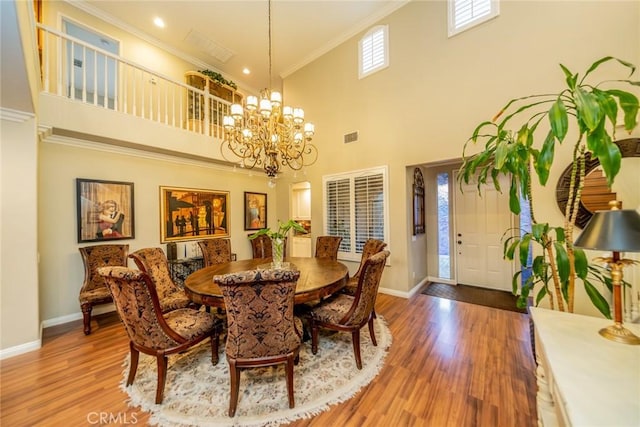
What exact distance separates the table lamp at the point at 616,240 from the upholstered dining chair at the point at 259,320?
159 cm

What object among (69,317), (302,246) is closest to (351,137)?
(302,246)

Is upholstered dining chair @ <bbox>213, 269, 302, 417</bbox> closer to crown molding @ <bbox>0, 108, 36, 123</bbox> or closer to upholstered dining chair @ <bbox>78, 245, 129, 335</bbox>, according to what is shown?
upholstered dining chair @ <bbox>78, 245, 129, 335</bbox>

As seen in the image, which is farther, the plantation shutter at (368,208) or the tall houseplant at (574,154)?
the plantation shutter at (368,208)

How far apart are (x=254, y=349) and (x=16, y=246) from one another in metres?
2.94

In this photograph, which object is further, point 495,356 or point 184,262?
point 184,262

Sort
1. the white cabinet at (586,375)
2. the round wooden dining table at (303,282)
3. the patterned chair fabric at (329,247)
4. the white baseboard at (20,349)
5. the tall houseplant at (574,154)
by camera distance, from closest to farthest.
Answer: the white cabinet at (586,375), the tall houseplant at (574,154), the round wooden dining table at (303,282), the white baseboard at (20,349), the patterned chair fabric at (329,247)

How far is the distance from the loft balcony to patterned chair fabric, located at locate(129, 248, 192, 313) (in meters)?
1.91

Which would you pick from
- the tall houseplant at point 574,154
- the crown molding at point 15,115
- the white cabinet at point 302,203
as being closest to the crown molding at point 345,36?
the white cabinet at point 302,203

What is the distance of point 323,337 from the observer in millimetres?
2814

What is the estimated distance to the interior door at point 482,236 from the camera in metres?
4.42

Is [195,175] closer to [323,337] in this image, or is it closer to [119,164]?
[119,164]

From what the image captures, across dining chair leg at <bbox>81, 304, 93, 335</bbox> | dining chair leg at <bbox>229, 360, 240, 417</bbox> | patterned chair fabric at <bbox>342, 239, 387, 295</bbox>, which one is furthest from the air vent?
dining chair leg at <bbox>81, 304, 93, 335</bbox>

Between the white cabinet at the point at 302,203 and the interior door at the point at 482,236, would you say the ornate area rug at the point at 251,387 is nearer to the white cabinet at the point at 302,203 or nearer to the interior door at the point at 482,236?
the interior door at the point at 482,236

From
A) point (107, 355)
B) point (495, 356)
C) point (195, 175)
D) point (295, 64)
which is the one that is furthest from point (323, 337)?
point (295, 64)
